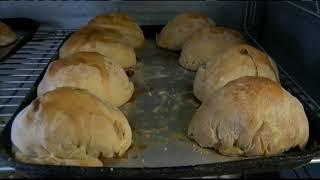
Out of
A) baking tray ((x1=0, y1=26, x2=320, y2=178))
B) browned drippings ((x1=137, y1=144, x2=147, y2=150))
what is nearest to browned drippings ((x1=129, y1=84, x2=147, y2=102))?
baking tray ((x1=0, y1=26, x2=320, y2=178))

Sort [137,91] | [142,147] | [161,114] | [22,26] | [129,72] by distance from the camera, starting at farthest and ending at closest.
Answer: [22,26]
[129,72]
[137,91]
[161,114]
[142,147]

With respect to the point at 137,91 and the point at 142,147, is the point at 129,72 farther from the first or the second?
the point at 142,147

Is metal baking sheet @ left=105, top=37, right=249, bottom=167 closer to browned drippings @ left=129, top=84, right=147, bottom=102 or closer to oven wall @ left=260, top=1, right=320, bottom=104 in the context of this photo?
browned drippings @ left=129, top=84, right=147, bottom=102

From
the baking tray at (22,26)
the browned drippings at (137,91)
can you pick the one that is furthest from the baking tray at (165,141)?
the baking tray at (22,26)

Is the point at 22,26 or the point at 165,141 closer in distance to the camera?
the point at 165,141

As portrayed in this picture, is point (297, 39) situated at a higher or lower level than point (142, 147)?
higher

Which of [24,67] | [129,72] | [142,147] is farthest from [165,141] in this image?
[24,67]

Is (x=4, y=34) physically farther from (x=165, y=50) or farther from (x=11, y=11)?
(x=165, y=50)

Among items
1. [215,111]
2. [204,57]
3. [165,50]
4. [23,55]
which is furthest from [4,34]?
[215,111]
